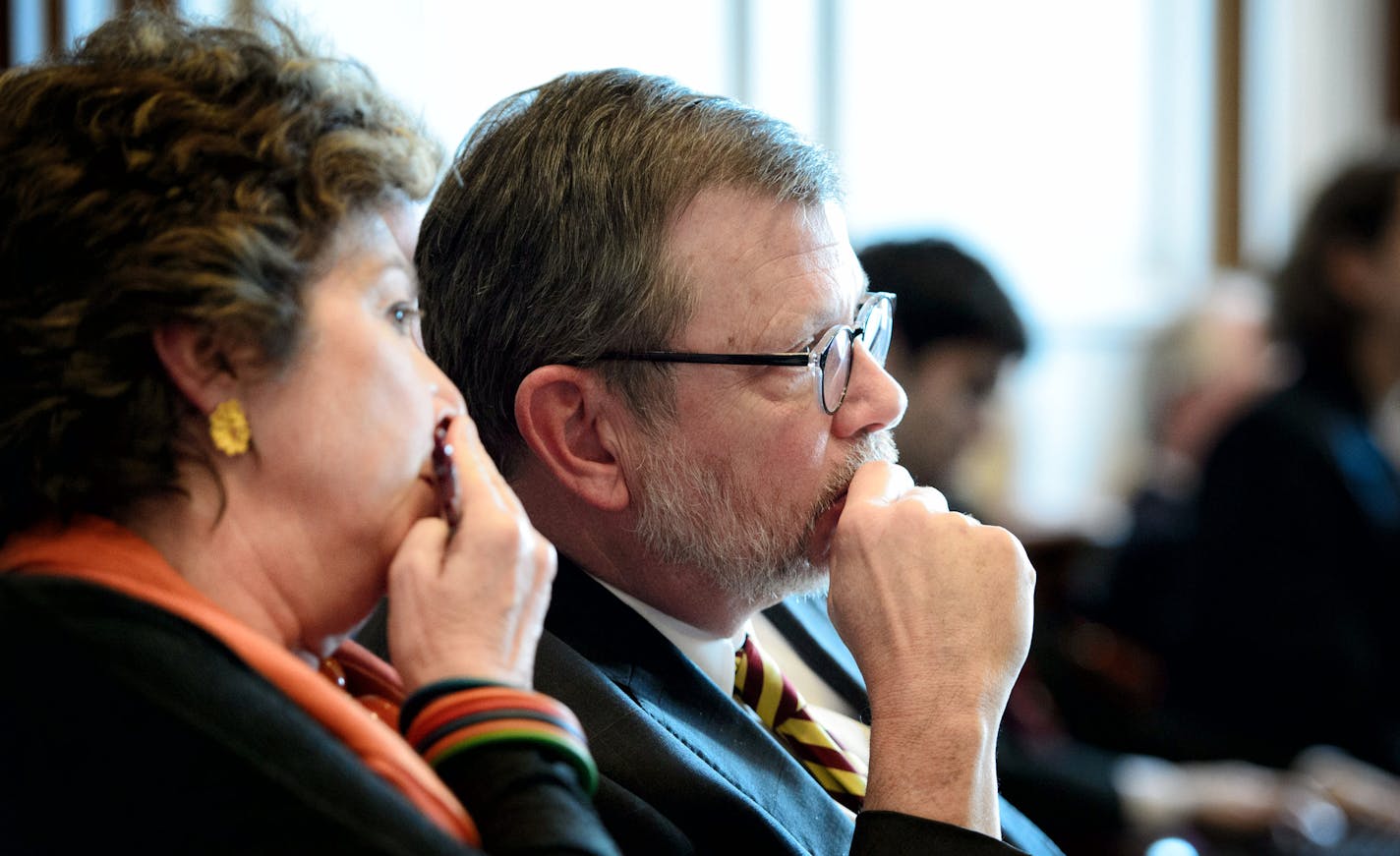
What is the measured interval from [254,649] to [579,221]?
→ 0.63 m

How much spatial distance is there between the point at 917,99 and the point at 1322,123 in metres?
A: 2.40


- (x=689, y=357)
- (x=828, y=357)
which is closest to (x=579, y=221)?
(x=689, y=357)

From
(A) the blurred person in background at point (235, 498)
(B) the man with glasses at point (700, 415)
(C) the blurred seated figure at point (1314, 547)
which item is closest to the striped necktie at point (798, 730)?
(B) the man with glasses at point (700, 415)

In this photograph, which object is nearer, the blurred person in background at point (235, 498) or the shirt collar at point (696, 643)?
the blurred person in background at point (235, 498)

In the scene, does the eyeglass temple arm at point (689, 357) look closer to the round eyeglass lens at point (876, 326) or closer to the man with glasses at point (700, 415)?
the man with glasses at point (700, 415)

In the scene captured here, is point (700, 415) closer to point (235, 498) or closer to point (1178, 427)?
point (235, 498)

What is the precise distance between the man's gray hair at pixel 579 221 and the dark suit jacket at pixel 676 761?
0.21m

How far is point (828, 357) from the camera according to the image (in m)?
1.49

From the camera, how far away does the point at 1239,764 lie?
10.6 ft

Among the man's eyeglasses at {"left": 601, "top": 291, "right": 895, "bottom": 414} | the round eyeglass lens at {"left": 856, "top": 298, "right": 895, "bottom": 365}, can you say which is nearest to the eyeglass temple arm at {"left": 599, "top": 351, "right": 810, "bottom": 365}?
the man's eyeglasses at {"left": 601, "top": 291, "right": 895, "bottom": 414}

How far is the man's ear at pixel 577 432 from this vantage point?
1471mm

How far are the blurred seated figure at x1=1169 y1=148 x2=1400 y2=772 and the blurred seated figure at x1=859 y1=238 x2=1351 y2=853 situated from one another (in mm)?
240

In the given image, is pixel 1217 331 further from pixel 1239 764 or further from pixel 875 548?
pixel 875 548

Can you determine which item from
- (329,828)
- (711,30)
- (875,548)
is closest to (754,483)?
(875,548)
